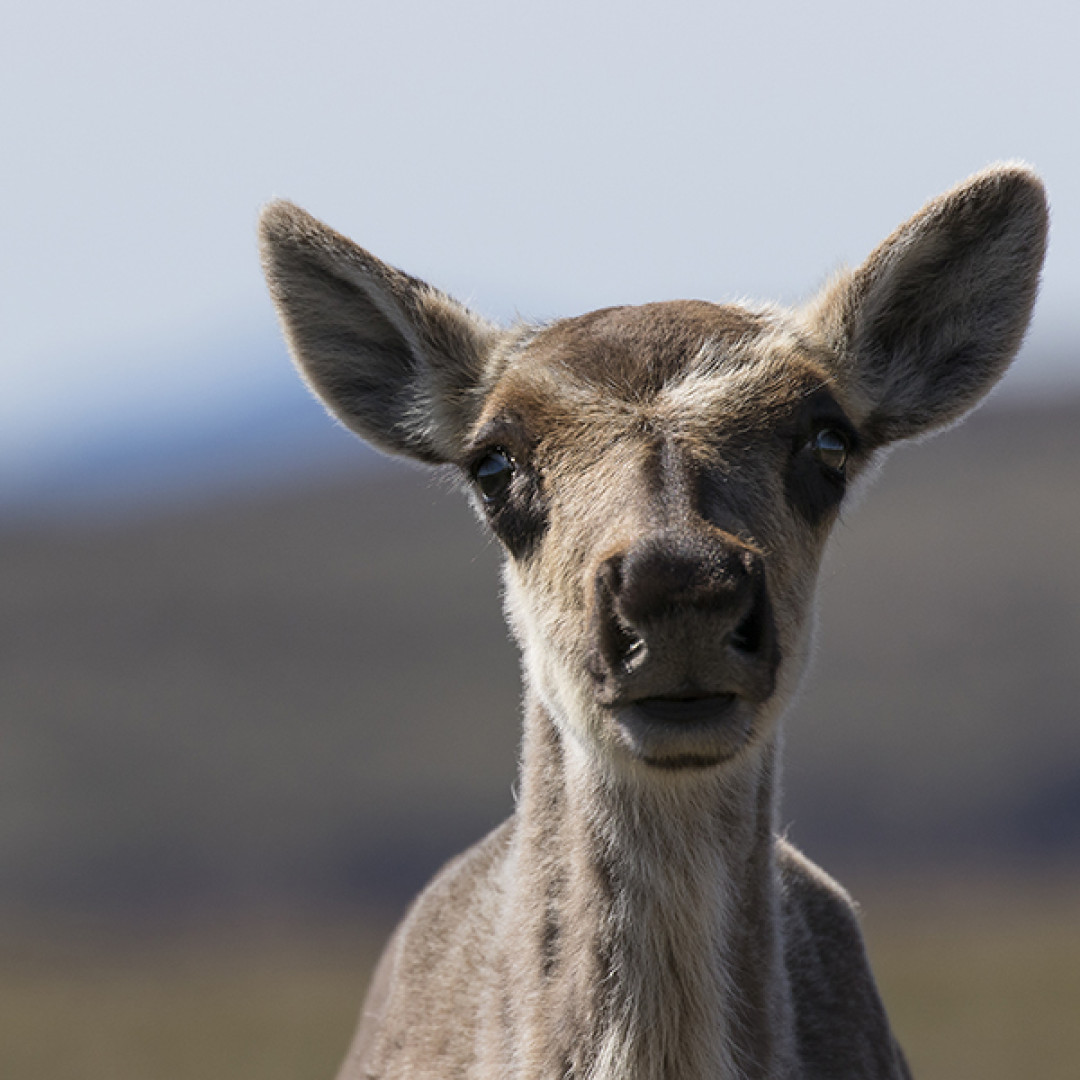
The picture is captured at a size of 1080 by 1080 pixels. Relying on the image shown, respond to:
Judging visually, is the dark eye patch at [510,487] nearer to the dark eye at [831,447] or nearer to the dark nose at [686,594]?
the dark nose at [686,594]

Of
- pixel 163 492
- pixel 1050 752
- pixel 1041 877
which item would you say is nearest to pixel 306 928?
pixel 1041 877

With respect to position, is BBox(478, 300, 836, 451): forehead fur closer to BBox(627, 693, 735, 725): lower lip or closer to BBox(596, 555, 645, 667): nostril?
BBox(596, 555, 645, 667): nostril

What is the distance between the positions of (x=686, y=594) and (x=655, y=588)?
119mm

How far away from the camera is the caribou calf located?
262 inches

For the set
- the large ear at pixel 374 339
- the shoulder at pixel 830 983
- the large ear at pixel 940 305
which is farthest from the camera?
the large ear at pixel 374 339

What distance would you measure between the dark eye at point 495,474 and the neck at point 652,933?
1.20 metres

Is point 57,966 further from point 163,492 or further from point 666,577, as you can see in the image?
point 163,492

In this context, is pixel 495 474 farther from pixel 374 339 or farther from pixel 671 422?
pixel 374 339

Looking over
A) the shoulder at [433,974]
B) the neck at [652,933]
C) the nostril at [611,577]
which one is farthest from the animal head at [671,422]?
the shoulder at [433,974]

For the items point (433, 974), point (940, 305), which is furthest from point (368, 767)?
point (940, 305)

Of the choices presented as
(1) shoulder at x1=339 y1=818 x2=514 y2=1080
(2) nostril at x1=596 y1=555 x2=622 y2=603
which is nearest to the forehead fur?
(2) nostril at x1=596 y1=555 x2=622 y2=603

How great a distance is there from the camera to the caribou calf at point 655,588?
6.66 metres

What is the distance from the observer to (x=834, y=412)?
7695 millimetres

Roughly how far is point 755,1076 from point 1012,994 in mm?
29402
